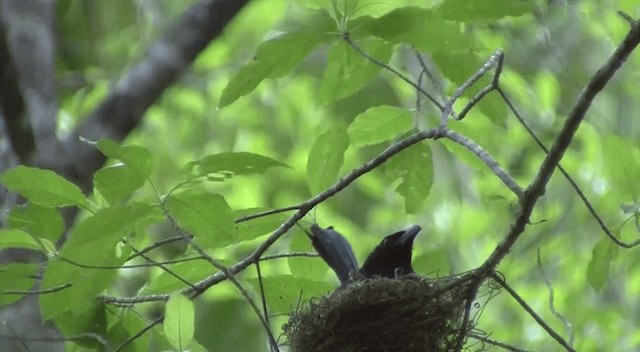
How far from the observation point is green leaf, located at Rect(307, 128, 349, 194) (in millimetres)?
1725

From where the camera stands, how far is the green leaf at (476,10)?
5.01ft

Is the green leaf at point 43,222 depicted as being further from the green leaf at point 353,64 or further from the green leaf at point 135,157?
the green leaf at point 353,64

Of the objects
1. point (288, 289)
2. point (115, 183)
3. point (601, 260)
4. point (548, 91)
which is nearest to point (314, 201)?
point (288, 289)

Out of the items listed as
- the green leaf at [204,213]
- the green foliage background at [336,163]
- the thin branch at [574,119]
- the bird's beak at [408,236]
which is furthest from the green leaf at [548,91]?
the green leaf at [204,213]

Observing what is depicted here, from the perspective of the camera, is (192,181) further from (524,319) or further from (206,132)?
(206,132)

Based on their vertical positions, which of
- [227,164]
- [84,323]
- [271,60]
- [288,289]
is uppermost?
[271,60]

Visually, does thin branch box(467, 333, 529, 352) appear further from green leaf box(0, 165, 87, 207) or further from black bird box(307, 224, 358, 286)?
green leaf box(0, 165, 87, 207)

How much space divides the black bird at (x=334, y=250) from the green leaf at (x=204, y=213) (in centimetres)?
32

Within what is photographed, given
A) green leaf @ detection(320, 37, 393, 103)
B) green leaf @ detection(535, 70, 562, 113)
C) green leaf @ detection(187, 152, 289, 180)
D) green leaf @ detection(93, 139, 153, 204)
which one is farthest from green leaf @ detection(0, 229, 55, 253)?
green leaf @ detection(535, 70, 562, 113)

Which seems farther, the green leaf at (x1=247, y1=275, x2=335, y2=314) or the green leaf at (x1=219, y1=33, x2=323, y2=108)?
the green leaf at (x1=247, y1=275, x2=335, y2=314)

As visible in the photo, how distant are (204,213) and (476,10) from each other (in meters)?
0.53

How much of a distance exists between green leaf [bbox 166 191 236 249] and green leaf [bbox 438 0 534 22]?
0.47 metres

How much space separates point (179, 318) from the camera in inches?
57.4

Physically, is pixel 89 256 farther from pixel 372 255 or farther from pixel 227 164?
pixel 372 255
